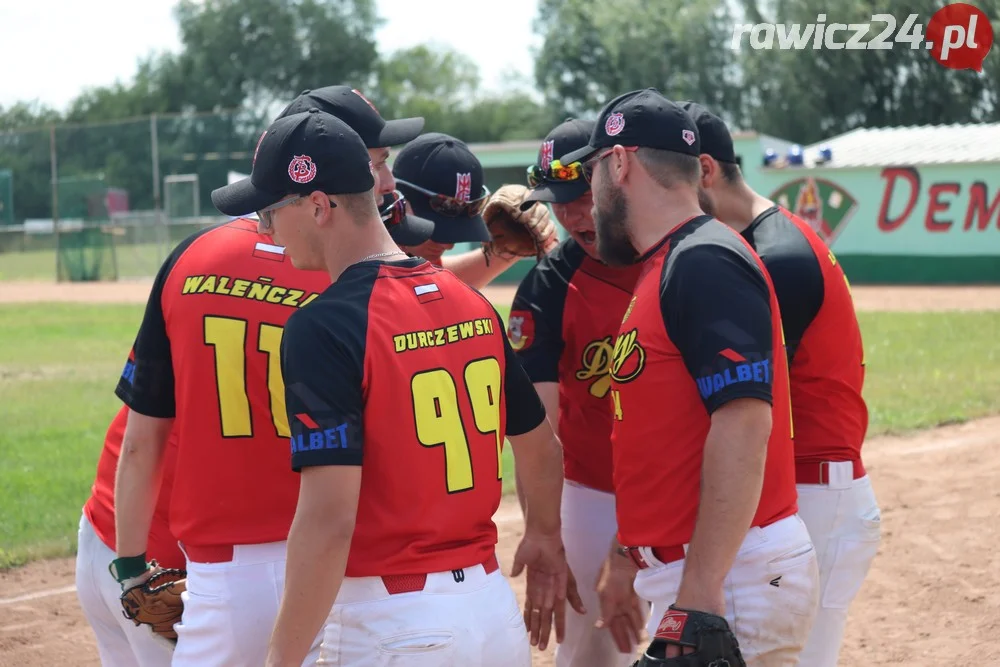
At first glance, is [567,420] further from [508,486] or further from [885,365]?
[885,365]

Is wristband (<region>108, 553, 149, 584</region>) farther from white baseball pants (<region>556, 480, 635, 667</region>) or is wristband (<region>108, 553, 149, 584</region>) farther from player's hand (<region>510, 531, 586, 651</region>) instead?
white baseball pants (<region>556, 480, 635, 667</region>)

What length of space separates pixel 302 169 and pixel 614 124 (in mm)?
882

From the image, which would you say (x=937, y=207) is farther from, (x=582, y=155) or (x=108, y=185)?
(x=582, y=155)

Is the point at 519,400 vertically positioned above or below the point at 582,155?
below

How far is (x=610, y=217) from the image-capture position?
10.1 ft

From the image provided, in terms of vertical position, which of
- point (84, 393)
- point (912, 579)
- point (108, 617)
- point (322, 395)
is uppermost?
point (322, 395)

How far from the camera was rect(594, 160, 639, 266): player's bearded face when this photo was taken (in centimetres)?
306

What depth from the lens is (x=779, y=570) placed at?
293 centimetres

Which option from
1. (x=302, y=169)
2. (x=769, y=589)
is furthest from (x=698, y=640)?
(x=302, y=169)

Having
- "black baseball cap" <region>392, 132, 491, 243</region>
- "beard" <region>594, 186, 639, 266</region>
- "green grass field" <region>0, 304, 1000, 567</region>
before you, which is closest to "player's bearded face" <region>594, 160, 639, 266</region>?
"beard" <region>594, 186, 639, 266</region>

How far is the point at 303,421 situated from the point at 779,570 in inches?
51.8

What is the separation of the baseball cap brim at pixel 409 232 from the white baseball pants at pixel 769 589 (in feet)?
4.60

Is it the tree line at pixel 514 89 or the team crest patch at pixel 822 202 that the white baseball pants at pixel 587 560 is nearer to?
the team crest patch at pixel 822 202

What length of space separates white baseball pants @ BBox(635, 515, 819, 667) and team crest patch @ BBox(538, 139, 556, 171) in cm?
160
